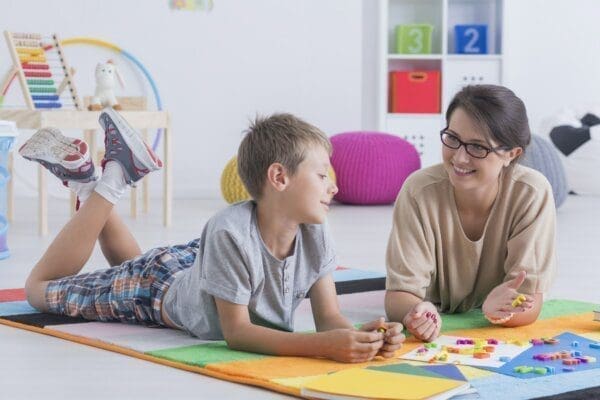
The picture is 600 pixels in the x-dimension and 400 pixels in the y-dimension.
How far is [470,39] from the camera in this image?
529 cm

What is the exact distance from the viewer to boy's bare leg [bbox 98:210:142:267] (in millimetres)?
2188

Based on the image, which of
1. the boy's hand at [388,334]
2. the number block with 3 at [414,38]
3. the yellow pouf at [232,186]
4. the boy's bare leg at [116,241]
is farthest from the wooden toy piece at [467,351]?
the number block with 3 at [414,38]

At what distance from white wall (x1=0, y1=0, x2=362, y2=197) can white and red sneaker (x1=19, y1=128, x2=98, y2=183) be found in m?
2.50

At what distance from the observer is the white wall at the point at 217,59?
A: 4836 millimetres

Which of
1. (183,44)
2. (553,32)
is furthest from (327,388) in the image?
(553,32)

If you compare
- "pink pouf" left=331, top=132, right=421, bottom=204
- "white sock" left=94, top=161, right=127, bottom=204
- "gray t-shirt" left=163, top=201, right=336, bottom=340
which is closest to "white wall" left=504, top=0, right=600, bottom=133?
"pink pouf" left=331, top=132, right=421, bottom=204

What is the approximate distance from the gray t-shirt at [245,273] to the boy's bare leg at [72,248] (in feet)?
1.02

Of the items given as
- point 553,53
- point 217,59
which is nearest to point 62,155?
point 217,59

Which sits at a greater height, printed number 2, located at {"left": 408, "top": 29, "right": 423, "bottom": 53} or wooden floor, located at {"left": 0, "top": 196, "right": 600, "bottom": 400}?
printed number 2, located at {"left": 408, "top": 29, "right": 423, "bottom": 53}

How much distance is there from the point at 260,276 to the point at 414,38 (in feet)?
12.2

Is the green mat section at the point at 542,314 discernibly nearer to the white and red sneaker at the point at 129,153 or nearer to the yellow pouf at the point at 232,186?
the white and red sneaker at the point at 129,153

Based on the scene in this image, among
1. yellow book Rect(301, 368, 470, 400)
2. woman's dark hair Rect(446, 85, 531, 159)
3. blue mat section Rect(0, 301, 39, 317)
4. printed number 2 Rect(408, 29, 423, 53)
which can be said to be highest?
printed number 2 Rect(408, 29, 423, 53)

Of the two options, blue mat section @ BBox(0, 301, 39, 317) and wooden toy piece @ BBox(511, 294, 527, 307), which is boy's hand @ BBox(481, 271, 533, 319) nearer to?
wooden toy piece @ BBox(511, 294, 527, 307)

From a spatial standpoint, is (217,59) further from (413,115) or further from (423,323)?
(423,323)
